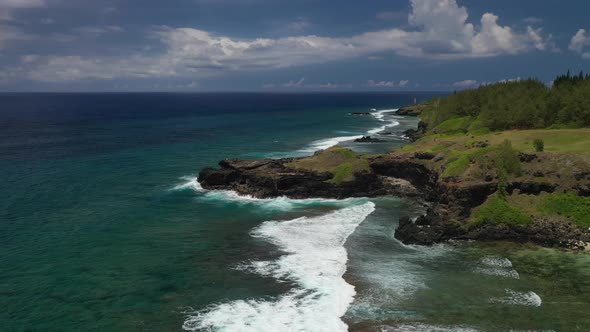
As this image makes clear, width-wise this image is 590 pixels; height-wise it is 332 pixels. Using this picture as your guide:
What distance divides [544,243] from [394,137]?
253 feet

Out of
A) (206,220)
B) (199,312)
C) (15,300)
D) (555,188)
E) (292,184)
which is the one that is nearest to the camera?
(199,312)

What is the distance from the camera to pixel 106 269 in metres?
34.1

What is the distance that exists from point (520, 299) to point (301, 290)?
1423 centimetres

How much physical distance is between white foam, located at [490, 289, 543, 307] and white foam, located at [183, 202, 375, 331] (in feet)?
31.7

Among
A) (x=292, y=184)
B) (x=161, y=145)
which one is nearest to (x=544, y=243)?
(x=292, y=184)

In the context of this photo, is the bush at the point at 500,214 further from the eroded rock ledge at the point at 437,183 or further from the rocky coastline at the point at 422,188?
the rocky coastline at the point at 422,188

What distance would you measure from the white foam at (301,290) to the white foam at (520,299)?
9.66m

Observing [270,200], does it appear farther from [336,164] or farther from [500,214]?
[500,214]

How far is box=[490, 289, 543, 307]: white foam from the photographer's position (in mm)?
27969

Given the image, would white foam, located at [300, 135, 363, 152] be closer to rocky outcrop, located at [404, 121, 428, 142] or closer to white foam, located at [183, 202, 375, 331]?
rocky outcrop, located at [404, 121, 428, 142]

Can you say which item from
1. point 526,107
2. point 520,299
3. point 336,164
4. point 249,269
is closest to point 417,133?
point 526,107

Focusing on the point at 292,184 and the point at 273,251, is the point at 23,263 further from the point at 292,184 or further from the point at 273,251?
the point at 292,184

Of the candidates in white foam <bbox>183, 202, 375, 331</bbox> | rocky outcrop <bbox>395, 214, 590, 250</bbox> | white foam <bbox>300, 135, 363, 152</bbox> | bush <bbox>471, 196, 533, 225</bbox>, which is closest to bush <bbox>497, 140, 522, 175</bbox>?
bush <bbox>471, 196, 533, 225</bbox>

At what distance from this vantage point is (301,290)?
3016cm
